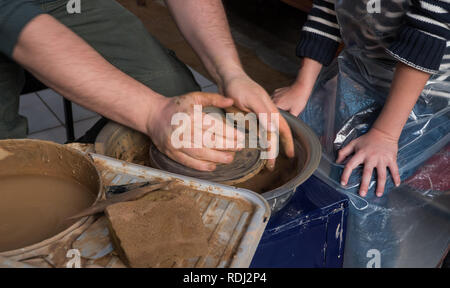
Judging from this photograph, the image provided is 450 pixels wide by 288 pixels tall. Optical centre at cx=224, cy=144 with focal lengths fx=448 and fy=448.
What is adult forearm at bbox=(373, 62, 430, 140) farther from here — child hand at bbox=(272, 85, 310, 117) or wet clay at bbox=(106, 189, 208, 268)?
wet clay at bbox=(106, 189, 208, 268)

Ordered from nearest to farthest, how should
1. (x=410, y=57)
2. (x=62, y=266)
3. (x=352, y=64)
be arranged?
(x=62, y=266)
(x=410, y=57)
(x=352, y=64)

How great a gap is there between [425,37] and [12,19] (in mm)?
826

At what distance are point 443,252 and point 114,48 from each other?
105 cm

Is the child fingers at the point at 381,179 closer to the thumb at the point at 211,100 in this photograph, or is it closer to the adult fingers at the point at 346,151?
the adult fingers at the point at 346,151

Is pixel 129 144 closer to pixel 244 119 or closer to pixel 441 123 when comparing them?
pixel 244 119

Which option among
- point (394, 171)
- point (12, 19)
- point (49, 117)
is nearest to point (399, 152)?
point (394, 171)

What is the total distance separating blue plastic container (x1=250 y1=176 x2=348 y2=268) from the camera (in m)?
0.89

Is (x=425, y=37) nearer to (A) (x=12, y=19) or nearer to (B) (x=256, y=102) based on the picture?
(B) (x=256, y=102)

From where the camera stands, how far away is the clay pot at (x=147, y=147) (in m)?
0.89

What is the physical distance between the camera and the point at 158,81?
4.19 feet

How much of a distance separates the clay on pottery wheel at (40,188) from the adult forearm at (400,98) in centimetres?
66

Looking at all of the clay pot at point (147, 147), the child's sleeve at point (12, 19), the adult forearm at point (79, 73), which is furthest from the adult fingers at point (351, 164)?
the child's sleeve at point (12, 19)

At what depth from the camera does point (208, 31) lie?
117cm

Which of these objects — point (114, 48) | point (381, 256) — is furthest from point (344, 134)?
point (114, 48)
